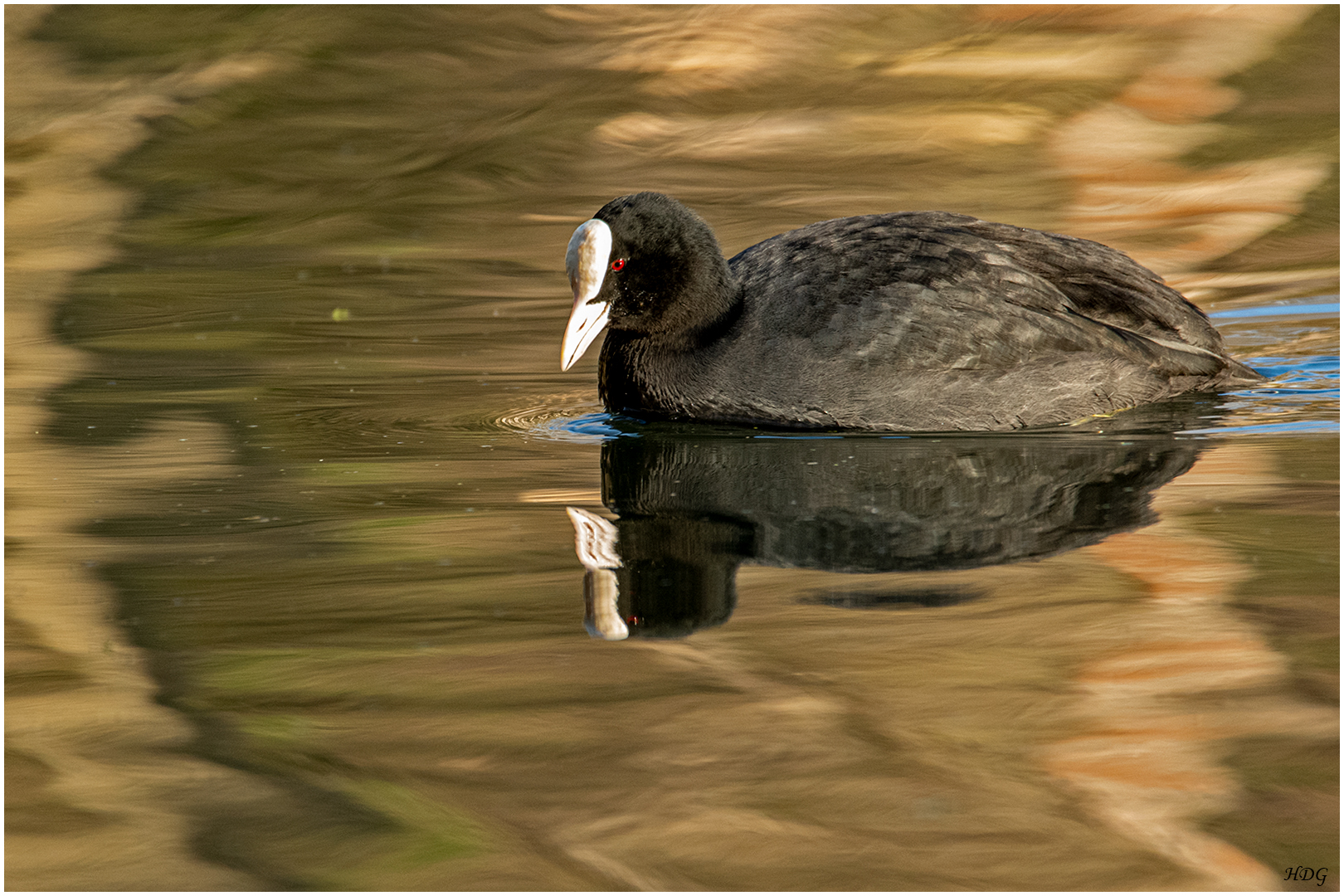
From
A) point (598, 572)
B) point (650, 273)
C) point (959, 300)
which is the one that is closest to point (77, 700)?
point (598, 572)

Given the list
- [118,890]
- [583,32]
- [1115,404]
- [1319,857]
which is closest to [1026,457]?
[1115,404]

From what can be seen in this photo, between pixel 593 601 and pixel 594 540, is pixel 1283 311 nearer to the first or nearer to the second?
pixel 594 540

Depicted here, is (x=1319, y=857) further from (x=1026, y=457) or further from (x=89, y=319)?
(x=89, y=319)

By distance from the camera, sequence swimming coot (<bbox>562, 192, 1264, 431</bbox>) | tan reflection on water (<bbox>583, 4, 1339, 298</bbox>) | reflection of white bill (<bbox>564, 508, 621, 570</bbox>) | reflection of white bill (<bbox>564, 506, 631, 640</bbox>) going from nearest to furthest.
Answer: reflection of white bill (<bbox>564, 506, 631, 640</bbox>) → reflection of white bill (<bbox>564, 508, 621, 570</bbox>) → swimming coot (<bbox>562, 192, 1264, 431</bbox>) → tan reflection on water (<bbox>583, 4, 1339, 298</bbox>)

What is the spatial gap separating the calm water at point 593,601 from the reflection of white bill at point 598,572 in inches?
0.7

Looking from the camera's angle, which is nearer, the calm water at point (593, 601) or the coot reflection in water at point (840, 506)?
the calm water at point (593, 601)

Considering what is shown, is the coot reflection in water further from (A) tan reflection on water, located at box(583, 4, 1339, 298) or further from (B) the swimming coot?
(A) tan reflection on water, located at box(583, 4, 1339, 298)

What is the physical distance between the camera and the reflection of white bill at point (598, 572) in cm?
443

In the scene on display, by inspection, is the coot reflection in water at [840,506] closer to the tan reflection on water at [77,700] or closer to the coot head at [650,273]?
the coot head at [650,273]

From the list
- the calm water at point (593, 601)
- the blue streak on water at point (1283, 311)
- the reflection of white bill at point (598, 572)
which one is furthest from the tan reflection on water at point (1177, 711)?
the blue streak on water at point (1283, 311)

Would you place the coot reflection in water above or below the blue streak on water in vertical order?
below

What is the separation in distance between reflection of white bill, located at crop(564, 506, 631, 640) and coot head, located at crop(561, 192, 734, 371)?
140cm

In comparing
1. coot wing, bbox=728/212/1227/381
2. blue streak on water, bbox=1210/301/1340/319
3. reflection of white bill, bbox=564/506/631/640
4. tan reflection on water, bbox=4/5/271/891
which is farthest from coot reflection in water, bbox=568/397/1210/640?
blue streak on water, bbox=1210/301/1340/319

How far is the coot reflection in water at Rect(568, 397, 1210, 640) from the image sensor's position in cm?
470
